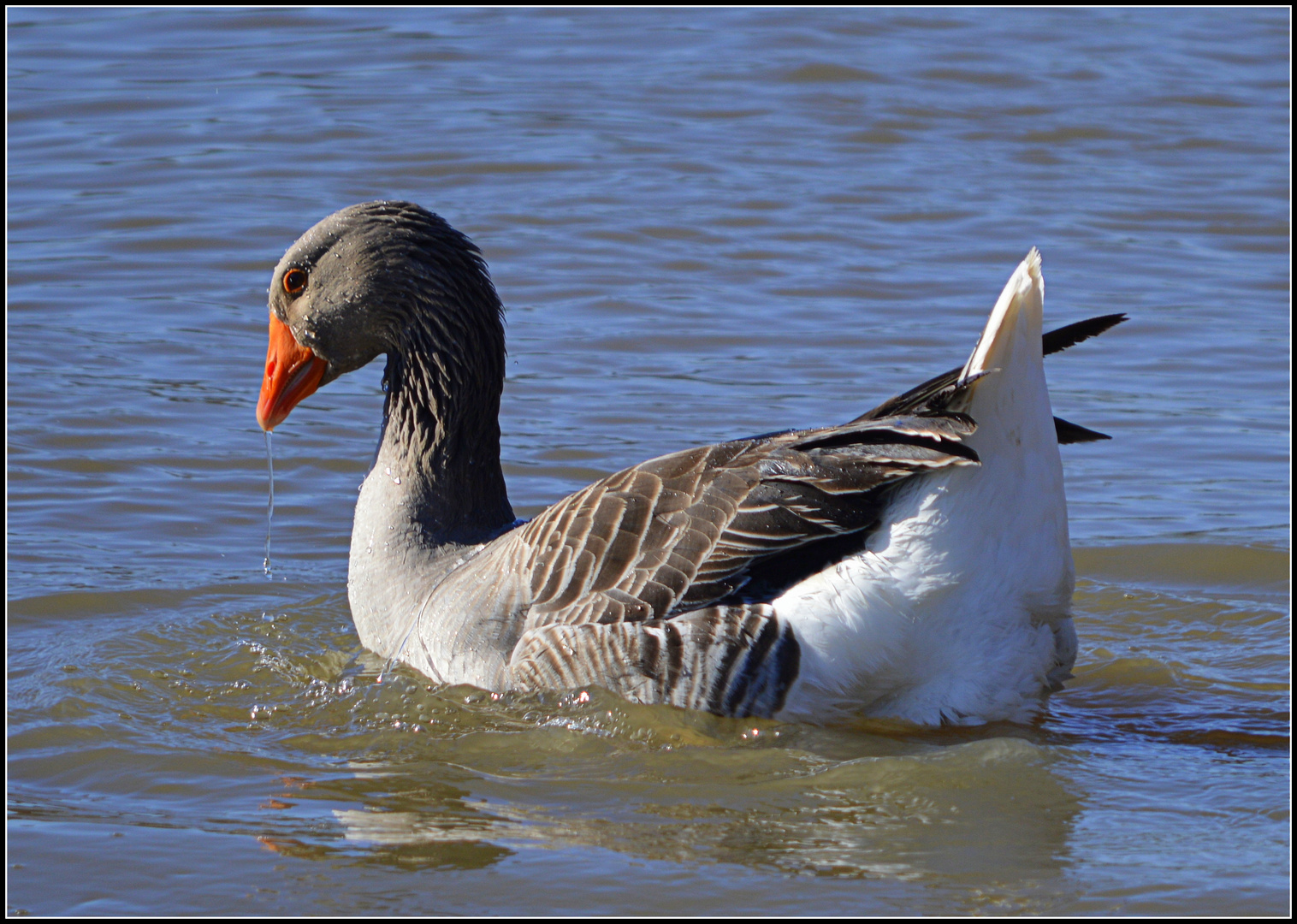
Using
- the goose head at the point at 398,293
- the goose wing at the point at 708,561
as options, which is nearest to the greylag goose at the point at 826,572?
the goose wing at the point at 708,561

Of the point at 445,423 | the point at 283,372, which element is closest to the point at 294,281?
the point at 283,372

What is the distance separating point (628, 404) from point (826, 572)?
3.81 meters

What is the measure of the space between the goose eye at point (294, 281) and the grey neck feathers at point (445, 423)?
44 cm

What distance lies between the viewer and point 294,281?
6168 mm

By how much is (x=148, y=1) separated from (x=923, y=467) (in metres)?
14.7

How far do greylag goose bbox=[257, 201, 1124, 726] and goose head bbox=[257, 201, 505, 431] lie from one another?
0.92 metres

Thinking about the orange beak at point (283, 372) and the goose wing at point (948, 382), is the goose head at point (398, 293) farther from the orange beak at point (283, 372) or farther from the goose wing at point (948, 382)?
the goose wing at point (948, 382)

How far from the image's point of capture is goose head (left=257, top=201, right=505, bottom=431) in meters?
6.07

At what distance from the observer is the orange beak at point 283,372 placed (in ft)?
20.7

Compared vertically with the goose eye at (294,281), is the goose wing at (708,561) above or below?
below

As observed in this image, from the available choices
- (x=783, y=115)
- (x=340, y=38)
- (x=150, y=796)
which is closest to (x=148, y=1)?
(x=340, y=38)

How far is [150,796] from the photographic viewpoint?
4.77m

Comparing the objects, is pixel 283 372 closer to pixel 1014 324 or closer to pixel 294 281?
pixel 294 281

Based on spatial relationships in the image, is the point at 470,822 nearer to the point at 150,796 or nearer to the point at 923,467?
the point at 150,796
